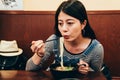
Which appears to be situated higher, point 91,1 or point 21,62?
point 91,1

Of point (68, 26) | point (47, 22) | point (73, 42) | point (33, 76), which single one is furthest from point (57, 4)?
point (33, 76)

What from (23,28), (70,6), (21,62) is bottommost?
(21,62)

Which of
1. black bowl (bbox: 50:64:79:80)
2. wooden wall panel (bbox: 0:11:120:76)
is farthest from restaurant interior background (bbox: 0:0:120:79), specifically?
black bowl (bbox: 50:64:79:80)

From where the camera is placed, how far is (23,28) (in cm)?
265

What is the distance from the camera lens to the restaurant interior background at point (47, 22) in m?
2.58

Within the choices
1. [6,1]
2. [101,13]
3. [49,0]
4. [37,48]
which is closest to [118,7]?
[101,13]

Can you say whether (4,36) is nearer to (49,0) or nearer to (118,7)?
(49,0)

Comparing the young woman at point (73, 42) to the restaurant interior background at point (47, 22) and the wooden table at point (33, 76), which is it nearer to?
the wooden table at point (33, 76)

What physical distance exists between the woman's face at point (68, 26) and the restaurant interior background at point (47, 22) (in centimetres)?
92

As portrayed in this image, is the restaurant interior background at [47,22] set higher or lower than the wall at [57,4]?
lower

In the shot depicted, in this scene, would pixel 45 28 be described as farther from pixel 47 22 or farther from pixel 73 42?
pixel 73 42

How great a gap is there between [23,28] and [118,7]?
1058mm

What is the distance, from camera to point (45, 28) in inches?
103

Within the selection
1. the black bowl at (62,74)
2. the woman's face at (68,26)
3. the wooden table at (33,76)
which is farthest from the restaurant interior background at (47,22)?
the black bowl at (62,74)
